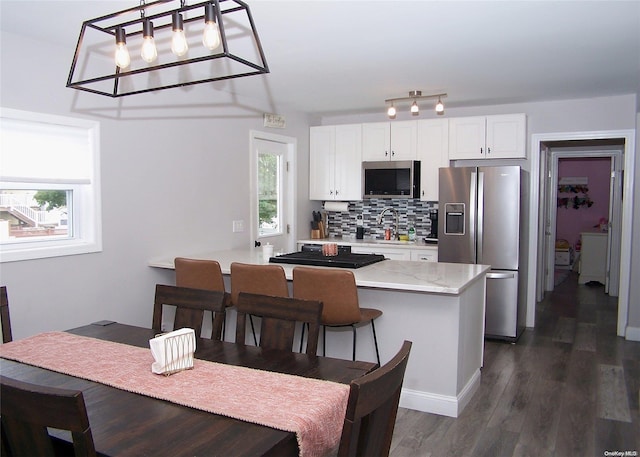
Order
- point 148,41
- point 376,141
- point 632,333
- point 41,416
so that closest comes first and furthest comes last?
point 41,416, point 148,41, point 632,333, point 376,141

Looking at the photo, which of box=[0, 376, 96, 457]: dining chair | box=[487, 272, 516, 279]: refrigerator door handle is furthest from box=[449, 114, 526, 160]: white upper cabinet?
box=[0, 376, 96, 457]: dining chair

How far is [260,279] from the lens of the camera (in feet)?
10.6

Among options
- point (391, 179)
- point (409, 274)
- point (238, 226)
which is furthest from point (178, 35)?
point (391, 179)

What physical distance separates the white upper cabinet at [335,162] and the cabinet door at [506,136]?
143 centimetres

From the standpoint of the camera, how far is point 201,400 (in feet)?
5.23

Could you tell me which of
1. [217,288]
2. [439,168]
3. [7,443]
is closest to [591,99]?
[439,168]

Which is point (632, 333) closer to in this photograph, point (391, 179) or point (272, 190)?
point (391, 179)

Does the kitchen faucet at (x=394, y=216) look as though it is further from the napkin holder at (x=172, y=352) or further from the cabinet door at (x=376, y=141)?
the napkin holder at (x=172, y=352)

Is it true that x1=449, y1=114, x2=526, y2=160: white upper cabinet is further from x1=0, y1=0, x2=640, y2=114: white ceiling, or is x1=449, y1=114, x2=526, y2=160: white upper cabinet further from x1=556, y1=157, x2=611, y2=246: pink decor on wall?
x1=556, y1=157, x2=611, y2=246: pink decor on wall

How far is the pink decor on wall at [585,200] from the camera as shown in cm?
991

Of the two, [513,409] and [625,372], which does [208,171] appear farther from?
[625,372]

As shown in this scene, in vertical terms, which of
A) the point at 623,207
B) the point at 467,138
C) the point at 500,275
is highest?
the point at 467,138

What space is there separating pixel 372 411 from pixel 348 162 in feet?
15.8

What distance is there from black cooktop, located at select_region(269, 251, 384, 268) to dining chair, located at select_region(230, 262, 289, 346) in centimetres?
49
